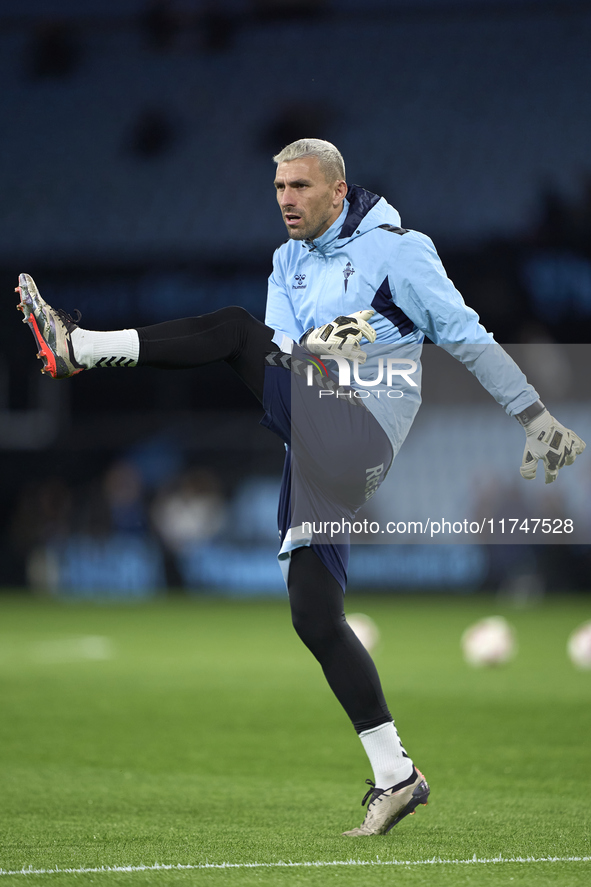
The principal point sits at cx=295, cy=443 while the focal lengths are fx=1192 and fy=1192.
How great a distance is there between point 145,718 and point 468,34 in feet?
54.1

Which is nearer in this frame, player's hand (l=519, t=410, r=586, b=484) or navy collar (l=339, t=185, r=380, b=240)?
player's hand (l=519, t=410, r=586, b=484)

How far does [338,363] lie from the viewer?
402 cm

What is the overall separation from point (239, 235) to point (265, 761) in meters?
15.5

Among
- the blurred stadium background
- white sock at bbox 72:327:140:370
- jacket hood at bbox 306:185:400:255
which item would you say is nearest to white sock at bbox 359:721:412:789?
white sock at bbox 72:327:140:370

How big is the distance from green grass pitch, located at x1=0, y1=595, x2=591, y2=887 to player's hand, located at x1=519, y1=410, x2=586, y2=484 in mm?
1235

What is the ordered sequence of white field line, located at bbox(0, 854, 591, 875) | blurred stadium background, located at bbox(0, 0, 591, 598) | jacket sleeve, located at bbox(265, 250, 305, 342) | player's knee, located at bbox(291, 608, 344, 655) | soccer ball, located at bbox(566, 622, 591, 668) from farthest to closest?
blurred stadium background, located at bbox(0, 0, 591, 598), soccer ball, located at bbox(566, 622, 591, 668), jacket sleeve, located at bbox(265, 250, 305, 342), player's knee, located at bbox(291, 608, 344, 655), white field line, located at bbox(0, 854, 591, 875)

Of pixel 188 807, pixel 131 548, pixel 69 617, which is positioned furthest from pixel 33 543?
pixel 188 807

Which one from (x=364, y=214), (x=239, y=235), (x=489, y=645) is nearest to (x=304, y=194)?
(x=364, y=214)

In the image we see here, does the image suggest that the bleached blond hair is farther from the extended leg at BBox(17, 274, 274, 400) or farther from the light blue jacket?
the extended leg at BBox(17, 274, 274, 400)

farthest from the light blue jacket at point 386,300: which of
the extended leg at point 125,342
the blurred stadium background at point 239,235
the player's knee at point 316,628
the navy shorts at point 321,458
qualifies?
the blurred stadium background at point 239,235

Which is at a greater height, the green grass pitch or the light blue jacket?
the light blue jacket

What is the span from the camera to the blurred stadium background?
17.8 meters

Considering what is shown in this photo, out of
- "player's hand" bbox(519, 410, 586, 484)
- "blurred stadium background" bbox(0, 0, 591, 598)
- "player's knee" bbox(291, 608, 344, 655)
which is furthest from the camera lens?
"blurred stadium background" bbox(0, 0, 591, 598)

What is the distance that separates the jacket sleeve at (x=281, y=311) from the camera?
4324mm
